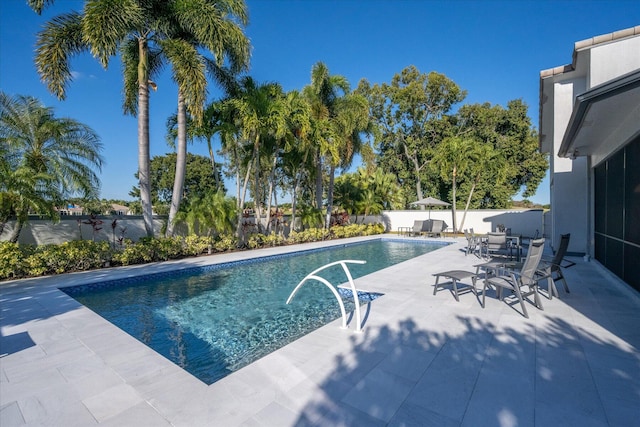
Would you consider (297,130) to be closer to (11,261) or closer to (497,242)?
(497,242)

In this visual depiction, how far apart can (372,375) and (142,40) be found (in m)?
13.1

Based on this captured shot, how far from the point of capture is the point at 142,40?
10992 millimetres

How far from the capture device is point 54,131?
1101 centimetres

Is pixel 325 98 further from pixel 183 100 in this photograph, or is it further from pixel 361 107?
pixel 183 100

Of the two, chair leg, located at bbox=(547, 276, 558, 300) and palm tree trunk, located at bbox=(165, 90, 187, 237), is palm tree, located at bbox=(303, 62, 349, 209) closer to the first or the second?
palm tree trunk, located at bbox=(165, 90, 187, 237)

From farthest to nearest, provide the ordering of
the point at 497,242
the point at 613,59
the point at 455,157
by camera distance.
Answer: the point at 455,157, the point at 497,242, the point at 613,59

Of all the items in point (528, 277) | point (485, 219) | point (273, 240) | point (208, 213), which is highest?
point (208, 213)

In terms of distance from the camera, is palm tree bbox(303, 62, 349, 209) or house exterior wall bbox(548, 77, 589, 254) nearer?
house exterior wall bbox(548, 77, 589, 254)

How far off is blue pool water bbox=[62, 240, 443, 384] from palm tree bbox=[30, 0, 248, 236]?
409 cm

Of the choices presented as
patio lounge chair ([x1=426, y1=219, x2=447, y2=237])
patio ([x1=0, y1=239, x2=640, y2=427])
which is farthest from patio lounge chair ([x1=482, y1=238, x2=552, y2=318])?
patio lounge chair ([x1=426, y1=219, x2=447, y2=237])

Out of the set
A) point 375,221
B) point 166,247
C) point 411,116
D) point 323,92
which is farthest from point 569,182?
point 411,116

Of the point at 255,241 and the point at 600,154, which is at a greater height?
the point at 600,154

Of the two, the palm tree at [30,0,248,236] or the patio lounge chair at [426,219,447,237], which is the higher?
the palm tree at [30,0,248,236]

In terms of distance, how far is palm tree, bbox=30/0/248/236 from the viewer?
945 cm
